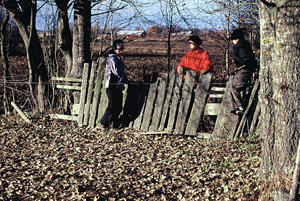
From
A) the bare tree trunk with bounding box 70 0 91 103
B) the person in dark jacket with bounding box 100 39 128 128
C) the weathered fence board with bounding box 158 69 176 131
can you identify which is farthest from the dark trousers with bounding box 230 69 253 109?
the bare tree trunk with bounding box 70 0 91 103

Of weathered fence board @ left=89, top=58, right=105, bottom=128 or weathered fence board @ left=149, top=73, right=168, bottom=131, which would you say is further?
weathered fence board @ left=89, top=58, right=105, bottom=128

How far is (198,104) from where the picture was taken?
696 cm

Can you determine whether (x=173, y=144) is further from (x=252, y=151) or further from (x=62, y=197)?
(x=62, y=197)

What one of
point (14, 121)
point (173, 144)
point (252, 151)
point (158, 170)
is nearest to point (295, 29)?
point (252, 151)

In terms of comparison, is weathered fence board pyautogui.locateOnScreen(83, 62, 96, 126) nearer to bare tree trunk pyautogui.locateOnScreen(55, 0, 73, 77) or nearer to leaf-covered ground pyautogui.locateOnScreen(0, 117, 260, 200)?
leaf-covered ground pyautogui.locateOnScreen(0, 117, 260, 200)

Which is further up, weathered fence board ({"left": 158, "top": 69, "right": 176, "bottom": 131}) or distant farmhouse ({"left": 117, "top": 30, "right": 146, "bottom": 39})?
distant farmhouse ({"left": 117, "top": 30, "right": 146, "bottom": 39})

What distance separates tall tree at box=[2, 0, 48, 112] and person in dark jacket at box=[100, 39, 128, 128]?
110 inches

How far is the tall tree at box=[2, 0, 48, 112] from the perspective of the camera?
9.09 metres

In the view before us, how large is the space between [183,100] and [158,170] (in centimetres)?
196

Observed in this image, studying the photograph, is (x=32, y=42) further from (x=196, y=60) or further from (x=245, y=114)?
(x=245, y=114)

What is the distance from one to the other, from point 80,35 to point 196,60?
3.34 meters

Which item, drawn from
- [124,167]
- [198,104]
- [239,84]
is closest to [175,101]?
[198,104]

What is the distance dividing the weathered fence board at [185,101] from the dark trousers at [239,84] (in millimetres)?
859

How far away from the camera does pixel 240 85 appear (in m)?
6.48
